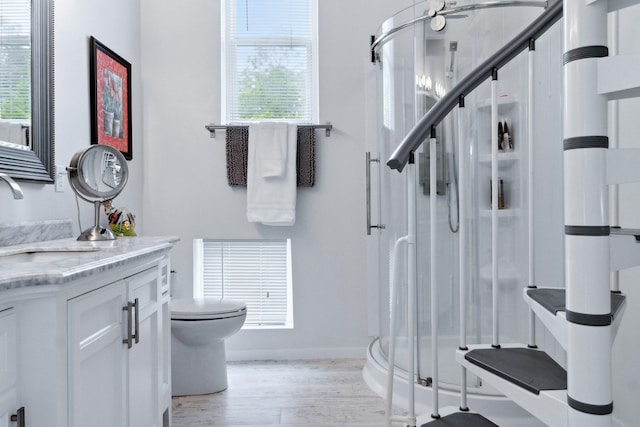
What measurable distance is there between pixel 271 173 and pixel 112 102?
97 centimetres

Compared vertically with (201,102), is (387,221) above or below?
below

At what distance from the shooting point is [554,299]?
131 centimetres

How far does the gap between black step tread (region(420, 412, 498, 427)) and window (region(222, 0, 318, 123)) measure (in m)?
2.09

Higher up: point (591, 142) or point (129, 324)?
point (591, 142)

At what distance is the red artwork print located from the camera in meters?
2.45

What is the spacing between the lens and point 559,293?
4.60ft

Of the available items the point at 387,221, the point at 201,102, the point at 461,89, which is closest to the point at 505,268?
the point at 387,221

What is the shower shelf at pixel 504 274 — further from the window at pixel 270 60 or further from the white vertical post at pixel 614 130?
the window at pixel 270 60

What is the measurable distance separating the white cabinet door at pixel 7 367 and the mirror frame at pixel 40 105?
3.47 feet

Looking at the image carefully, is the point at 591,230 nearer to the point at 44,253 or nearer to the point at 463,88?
the point at 463,88

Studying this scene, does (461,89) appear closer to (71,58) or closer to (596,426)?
(596,426)

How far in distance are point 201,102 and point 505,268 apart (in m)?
2.10

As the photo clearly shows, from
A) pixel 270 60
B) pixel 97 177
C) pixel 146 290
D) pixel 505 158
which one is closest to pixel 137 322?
pixel 146 290

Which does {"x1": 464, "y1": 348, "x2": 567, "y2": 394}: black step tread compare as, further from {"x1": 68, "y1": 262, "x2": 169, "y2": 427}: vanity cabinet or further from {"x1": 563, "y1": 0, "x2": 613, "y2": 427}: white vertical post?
{"x1": 68, "y1": 262, "x2": 169, "y2": 427}: vanity cabinet
